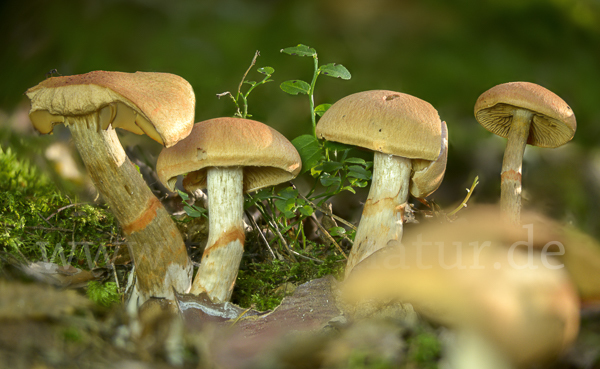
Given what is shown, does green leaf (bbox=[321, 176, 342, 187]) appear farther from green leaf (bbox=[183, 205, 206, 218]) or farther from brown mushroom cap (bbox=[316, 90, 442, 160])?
green leaf (bbox=[183, 205, 206, 218])

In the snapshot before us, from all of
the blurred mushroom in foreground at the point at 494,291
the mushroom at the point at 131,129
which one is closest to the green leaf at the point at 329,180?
the mushroom at the point at 131,129

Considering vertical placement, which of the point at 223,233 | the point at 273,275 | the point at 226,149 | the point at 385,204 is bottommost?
the point at 273,275

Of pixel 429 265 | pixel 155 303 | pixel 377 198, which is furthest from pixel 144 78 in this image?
pixel 429 265

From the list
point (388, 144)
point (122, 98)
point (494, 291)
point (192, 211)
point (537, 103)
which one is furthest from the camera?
point (192, 211)

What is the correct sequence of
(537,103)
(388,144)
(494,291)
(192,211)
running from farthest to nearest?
(192,211) < (537,103) < (388,144) < (494,291)

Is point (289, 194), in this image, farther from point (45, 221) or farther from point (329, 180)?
point (45, 221)

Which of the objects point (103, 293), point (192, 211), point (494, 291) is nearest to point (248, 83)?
point (192, 211)

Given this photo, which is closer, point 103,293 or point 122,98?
point 122,98
